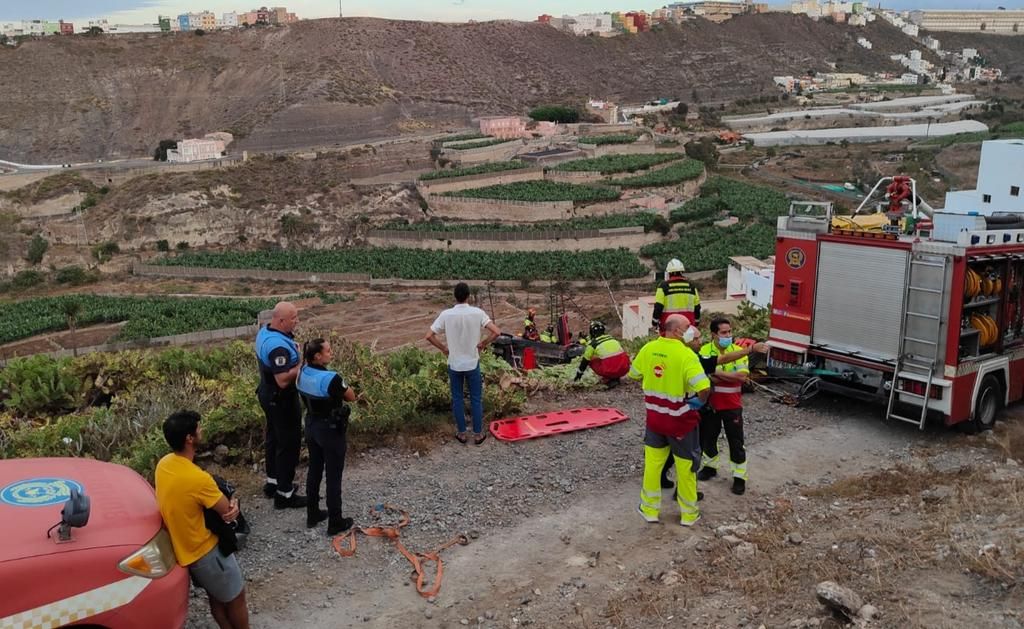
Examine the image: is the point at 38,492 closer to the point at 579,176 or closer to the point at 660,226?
the point at 660,226

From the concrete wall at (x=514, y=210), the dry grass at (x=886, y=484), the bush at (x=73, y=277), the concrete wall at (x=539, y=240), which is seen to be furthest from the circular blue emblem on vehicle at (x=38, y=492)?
the concrete wall at (x=514, y=210)

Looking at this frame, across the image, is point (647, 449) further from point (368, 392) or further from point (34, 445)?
point (34, 445)

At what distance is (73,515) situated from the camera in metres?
3.52

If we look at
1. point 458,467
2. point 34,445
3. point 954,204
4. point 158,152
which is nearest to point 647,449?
point 458,467

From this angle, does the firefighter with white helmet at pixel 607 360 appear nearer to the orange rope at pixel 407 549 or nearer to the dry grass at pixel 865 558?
the dry grass at pixel 865 558

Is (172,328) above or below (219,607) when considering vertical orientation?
below

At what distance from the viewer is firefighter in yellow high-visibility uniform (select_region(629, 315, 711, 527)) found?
5.65 meters

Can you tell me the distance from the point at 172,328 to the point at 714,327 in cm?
2884

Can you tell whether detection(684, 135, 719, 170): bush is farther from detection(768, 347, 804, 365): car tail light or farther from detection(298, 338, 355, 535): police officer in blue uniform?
detection(298, 338, 355, 535): police officer in blue uniform

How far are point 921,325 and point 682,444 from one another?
3.47m

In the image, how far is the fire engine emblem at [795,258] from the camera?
8.59 m

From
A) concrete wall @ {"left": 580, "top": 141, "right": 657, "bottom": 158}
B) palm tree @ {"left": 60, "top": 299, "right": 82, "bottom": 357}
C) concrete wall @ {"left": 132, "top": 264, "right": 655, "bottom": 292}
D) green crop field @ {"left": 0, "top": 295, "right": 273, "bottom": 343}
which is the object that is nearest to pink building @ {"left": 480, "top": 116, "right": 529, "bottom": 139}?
concrete wall @ {"left": 580, "top": 141, "right": 657, "bottom": 158}

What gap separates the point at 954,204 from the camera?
2367cm

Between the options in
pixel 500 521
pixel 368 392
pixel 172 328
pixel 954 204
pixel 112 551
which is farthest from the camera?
pixel 172 328
